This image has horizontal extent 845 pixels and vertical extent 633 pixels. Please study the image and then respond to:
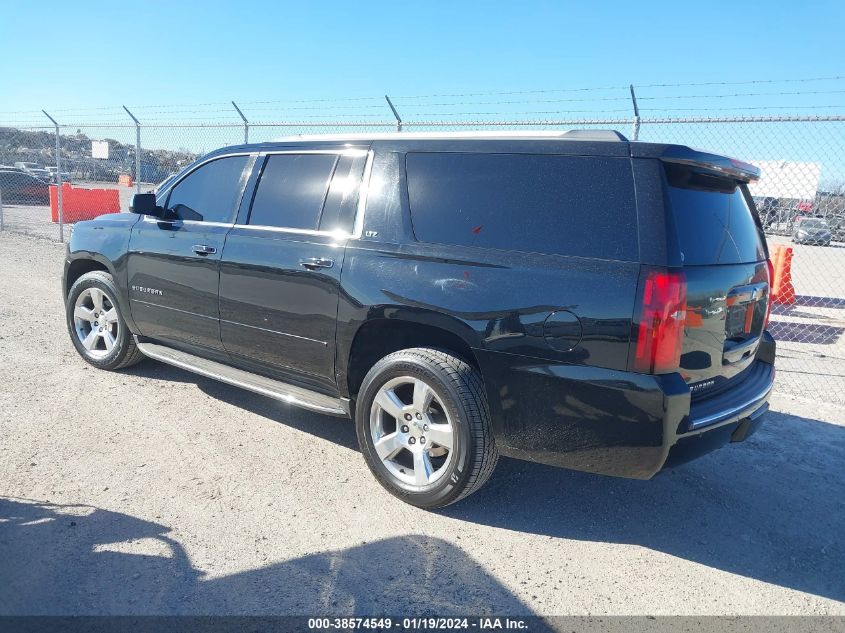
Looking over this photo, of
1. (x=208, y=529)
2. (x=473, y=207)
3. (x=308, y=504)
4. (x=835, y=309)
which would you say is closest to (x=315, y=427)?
(x=308, y=504)

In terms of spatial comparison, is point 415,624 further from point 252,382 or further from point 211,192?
point 211,192

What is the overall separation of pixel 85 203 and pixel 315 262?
16569 mm

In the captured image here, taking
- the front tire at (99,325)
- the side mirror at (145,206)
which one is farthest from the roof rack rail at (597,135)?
the front tire at (99,325)

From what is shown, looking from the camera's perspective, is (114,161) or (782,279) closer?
(782,279)

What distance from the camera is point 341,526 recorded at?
320 cm

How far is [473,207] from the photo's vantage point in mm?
3291

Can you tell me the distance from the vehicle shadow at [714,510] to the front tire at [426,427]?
27 cm

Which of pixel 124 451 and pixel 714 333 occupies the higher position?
pixel 714 333

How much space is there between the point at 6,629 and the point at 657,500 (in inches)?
125

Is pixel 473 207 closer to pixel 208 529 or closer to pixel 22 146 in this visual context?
pixel 208 529

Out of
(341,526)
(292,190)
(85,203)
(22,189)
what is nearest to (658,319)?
(341,526)

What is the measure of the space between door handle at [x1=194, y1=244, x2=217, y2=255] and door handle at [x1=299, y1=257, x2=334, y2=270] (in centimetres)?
87

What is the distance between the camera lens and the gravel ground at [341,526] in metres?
2.68

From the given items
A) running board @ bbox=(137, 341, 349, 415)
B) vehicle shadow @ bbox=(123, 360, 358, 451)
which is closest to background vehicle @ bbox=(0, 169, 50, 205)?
vehicle shadow @ bbox=(123, 360, 358, 451)
